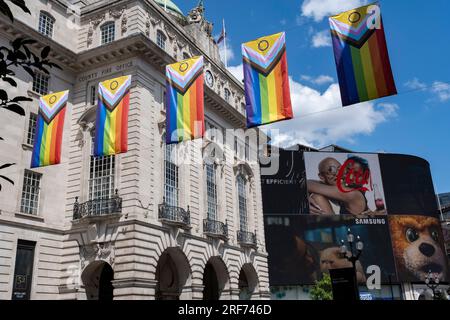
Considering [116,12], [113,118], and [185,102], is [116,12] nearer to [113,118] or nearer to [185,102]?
[113,118]

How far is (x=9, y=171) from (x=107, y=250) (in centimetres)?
686

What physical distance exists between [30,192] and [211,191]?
43.0 feet

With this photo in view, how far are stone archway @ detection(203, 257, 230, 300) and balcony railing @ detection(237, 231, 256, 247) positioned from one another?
3100 mm

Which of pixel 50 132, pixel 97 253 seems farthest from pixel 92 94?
pixel 97 253

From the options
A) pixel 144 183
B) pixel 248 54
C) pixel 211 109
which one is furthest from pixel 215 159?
pixel 248 54

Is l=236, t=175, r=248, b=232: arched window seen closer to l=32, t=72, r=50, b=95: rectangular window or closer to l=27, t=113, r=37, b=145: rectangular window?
l=32, t=72, r=50, b=95: rectangular window

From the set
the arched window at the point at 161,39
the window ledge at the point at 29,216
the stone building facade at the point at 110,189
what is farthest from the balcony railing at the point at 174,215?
the arched window at the point at 161,39

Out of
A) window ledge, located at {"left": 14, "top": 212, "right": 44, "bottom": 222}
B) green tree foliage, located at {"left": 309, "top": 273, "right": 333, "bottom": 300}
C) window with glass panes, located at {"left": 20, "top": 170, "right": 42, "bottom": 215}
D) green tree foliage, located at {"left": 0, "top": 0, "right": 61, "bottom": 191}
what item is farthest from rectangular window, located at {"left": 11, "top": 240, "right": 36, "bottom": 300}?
green tree foliage, located at {"left": 309, "top": 273, "right": 333, "bottom": 300}

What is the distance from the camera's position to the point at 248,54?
702 inches

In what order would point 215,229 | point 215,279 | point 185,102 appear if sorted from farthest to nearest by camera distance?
1. point 215,279
2. point 215,229
3. point 185,102

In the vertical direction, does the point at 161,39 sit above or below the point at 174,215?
above

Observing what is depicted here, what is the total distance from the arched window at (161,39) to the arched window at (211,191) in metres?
9.13

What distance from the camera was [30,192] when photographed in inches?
1013

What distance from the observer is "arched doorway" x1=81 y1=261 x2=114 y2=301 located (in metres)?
26.2
